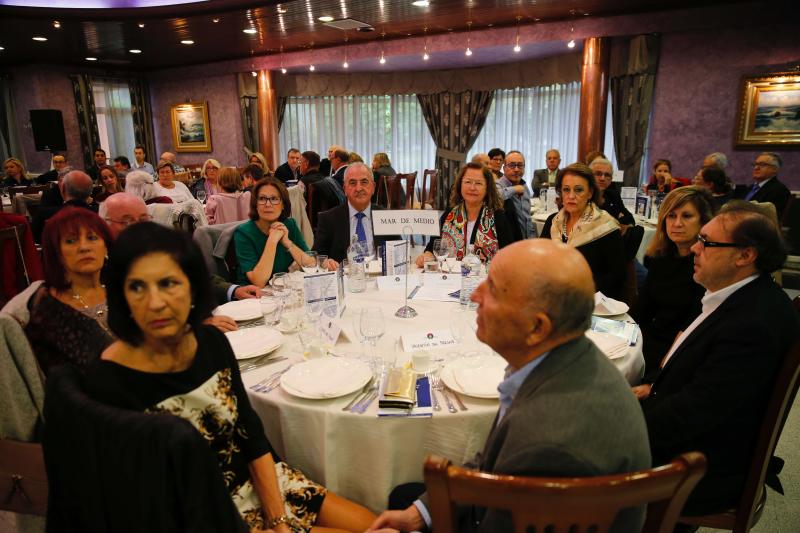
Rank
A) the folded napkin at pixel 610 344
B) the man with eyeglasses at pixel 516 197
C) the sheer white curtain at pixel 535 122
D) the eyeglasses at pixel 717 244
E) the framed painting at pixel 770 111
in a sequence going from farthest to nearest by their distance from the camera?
the sheer white curtain at pixel 535 122 → the framed painting at pixel 770 111 → the man with eyeglasses at pixel 516 197 → the folded napkin at pixel 610 344 → the eyeglasses at pixel 717 244

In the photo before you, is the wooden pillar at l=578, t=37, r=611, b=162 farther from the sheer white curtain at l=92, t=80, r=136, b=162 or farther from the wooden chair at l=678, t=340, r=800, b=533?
the sheer white curtain at l=92, t=80, r=136, b=162

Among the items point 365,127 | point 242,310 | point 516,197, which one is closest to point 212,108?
point 365,127

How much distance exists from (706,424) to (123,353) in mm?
1651

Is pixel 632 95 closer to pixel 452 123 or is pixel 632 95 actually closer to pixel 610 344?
pixel 452 123

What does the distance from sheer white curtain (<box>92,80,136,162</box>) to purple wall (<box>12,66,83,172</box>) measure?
0.64m

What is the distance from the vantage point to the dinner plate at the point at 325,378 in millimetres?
1537

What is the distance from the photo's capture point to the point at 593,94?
6977mm

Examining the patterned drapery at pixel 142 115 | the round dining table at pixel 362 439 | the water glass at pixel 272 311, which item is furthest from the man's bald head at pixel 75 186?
the patterned drapery at pixel 142 115

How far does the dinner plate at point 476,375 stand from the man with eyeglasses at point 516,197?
2.19 m

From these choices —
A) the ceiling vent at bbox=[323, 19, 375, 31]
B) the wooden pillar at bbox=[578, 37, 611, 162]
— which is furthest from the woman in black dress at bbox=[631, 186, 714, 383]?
the ceiling vent at bbox=[323, 19, 375, 31]

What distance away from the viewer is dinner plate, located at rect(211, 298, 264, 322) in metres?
2.21

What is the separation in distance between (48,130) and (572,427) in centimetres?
1188

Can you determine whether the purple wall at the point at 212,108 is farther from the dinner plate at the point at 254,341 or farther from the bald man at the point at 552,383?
the bald man at the point at 552,383

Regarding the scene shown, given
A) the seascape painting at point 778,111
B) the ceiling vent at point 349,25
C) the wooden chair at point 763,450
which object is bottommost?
the wooden chair at point 763,450
